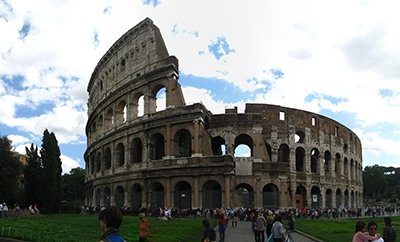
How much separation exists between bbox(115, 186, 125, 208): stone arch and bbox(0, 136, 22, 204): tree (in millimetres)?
10215

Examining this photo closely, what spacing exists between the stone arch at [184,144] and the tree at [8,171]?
56.2 ft

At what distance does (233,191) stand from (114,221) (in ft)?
117

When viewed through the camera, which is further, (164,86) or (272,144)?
(272,144)

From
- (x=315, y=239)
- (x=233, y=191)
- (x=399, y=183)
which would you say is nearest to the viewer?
(x=315, y=239)

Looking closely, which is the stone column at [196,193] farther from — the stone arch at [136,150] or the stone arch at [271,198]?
the stone arch at [136,150]

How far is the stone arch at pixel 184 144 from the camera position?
140 ft

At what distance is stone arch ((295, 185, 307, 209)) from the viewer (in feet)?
155

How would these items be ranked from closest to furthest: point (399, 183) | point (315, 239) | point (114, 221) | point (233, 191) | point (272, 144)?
1. point (114, 221)
2. point (315, 239)
3. point (233, 191)
4. point (272, 144)
5. point (399, 183)

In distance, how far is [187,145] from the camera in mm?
44719

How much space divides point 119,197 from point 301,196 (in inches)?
727

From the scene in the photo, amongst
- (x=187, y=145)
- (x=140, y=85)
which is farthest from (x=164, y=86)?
(x=187, y=145)

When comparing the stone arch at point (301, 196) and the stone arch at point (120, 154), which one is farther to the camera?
the stone arch at point (120, 154)

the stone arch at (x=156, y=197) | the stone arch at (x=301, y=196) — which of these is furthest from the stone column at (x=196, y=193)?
the stone arch at (x=301, y=196)

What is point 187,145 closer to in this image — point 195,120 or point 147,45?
point 195,120
